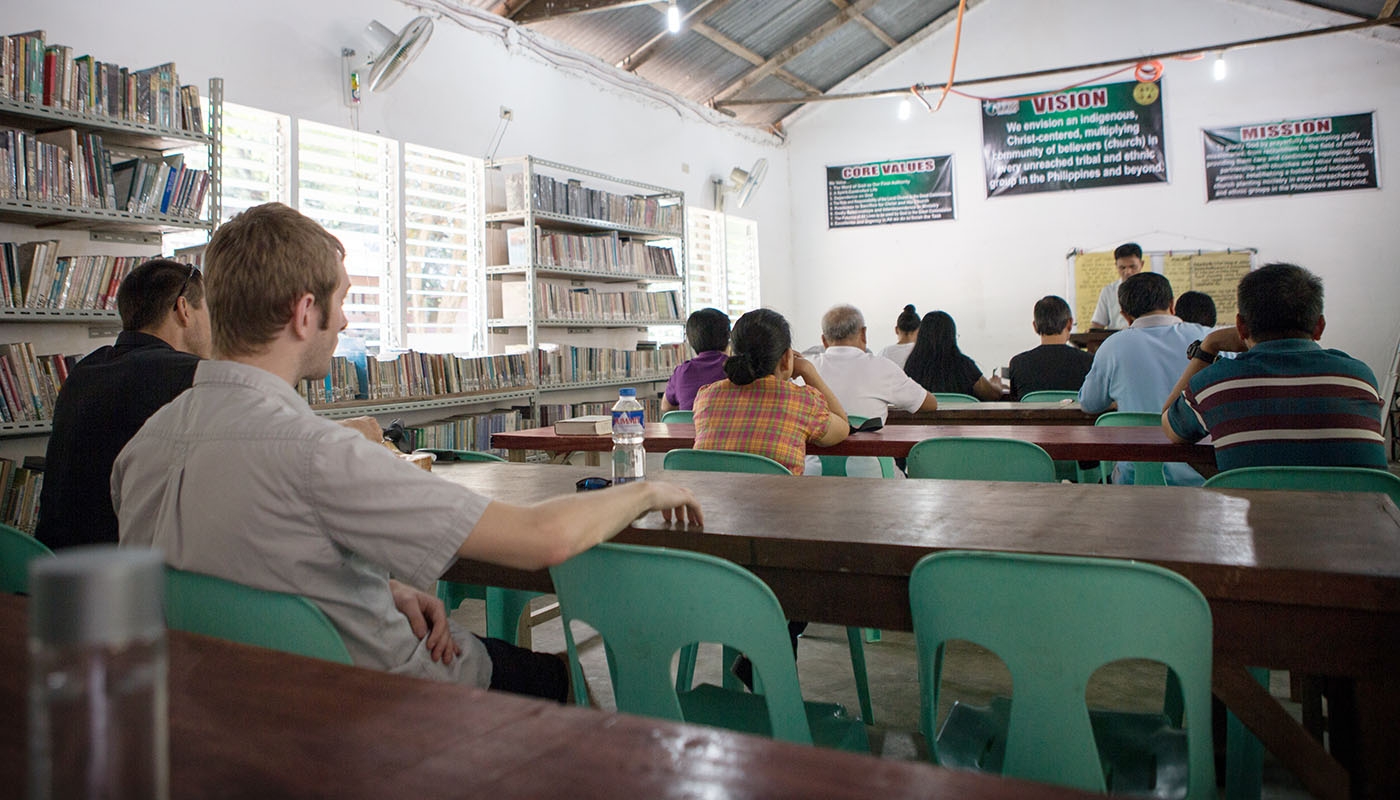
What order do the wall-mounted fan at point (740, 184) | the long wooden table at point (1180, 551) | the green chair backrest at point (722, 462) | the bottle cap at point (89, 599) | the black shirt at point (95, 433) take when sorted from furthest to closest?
the wall-mounted fan at point (740, 184) → the green chair backrest at point (722, 462) → the black shirt at point (95, 433) → the long wooden table at point (1180, 551) → the bottle cap at point (89, 599)

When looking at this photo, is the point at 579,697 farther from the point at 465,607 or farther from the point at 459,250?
the point at 459,250

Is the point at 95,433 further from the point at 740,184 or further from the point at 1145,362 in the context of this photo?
the point at 740,184

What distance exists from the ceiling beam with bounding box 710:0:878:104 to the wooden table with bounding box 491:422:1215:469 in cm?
552

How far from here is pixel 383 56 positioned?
4.85m

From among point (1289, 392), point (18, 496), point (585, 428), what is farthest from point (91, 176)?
point (1289, 392)

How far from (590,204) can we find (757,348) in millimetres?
3816

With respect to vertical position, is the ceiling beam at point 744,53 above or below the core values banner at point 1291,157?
above

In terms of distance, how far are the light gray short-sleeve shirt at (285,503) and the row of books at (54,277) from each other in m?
2.48

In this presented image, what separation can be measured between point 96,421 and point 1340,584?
2336 mm

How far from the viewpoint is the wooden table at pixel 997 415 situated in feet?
Answer: 13.7

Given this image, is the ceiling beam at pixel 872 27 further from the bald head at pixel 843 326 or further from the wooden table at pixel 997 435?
the wooden table at pixel 997 435

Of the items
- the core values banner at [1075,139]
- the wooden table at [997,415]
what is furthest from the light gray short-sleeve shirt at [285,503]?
the core values banner at [1075,139]

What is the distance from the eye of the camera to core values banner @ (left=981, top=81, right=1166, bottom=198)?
28.2 ft

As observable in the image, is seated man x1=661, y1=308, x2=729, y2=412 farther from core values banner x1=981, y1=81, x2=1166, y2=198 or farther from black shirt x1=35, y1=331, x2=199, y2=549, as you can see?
core values banner x1=981, y1=81, x2=1166, y2=198
